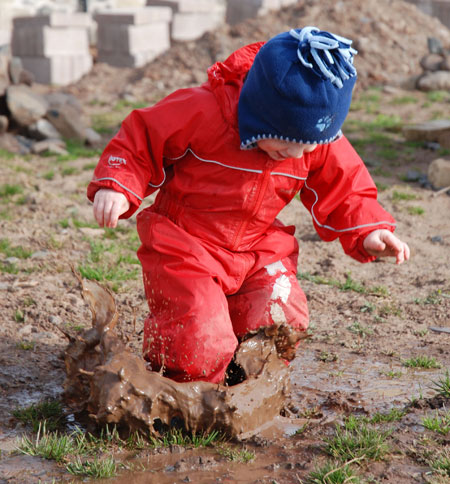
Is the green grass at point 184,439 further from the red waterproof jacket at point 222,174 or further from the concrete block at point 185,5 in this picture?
the concrete block at point 185,5

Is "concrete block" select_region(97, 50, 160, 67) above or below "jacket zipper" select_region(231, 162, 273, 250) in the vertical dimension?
below

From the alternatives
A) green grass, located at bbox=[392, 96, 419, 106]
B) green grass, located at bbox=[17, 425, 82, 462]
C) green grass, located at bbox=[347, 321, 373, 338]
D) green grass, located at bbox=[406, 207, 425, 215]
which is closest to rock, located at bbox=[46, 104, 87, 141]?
green grass, located at bbox=[406, 207, 425, 215]

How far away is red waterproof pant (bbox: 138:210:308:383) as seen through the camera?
9.52ft

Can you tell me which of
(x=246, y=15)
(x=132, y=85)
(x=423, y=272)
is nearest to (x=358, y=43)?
(x=246, y=15)

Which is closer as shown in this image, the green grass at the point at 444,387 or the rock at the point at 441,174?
Answer: the green grass at the point at 444,387

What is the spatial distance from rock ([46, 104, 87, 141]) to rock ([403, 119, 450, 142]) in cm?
418

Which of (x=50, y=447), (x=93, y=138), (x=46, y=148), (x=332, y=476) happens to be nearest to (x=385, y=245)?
(x=332, y=476)

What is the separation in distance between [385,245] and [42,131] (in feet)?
22.0

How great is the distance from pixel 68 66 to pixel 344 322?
10.8 meters

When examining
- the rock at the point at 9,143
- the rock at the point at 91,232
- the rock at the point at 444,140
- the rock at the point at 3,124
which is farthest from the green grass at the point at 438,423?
the rock at the point at 3,124

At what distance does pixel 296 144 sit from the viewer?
112 inches

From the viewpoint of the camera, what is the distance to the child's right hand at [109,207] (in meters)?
2.81

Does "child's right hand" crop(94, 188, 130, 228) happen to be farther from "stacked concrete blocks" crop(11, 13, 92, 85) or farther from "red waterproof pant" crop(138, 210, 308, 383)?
"stacked concrete blocks" crop(11, 13, 92, 85)

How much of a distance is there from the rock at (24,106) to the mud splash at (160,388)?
637 centimetres
